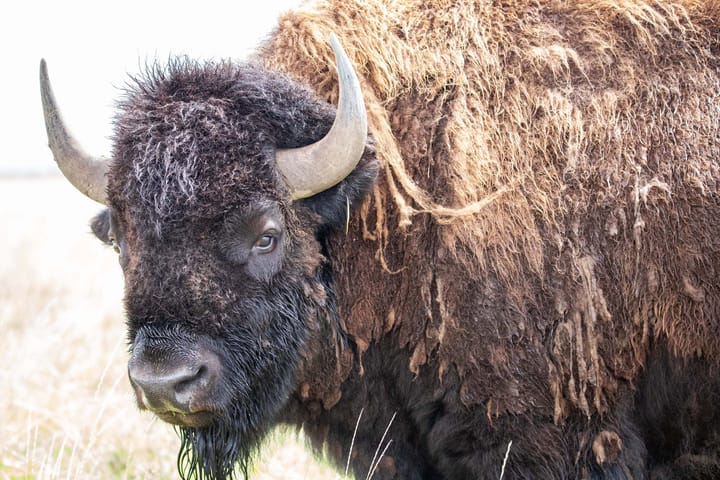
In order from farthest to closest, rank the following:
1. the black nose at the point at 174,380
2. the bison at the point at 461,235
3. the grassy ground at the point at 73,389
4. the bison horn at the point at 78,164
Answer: the grassy ground at the point at 73,389, the bison horn at the point at 78,164, the bison at the point at 461,235, the black nose at the point at 174,380

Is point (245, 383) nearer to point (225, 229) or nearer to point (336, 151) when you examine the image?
point (225, 229)

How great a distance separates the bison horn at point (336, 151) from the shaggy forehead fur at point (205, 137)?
0.08 m

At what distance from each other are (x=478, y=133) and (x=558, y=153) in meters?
0.41

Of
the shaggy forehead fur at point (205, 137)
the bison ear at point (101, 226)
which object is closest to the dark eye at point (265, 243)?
the shaggy forehead fur at point (205, 137)

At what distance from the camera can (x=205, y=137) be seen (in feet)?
12.1

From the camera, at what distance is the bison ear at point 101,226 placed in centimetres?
450

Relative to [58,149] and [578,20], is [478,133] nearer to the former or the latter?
[578,20]

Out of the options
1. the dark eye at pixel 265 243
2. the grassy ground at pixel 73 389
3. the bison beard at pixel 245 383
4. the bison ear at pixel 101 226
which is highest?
the dark eye at pixel 265 243

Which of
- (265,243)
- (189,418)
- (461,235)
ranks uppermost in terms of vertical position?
(265,243)

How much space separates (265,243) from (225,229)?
0.22m

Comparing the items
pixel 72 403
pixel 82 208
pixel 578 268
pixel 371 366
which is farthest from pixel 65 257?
pixel 578 268

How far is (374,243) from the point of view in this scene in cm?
402

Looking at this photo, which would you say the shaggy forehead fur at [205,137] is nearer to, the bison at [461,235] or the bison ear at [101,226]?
the bison at [461,235]

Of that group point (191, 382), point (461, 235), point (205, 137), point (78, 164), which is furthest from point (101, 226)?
point (461, 235)
